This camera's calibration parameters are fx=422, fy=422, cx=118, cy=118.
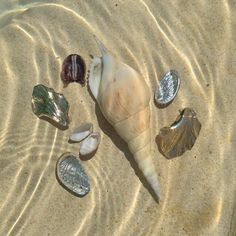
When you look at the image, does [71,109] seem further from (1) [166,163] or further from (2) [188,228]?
(2) [188,228]

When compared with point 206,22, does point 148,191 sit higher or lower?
A: lower

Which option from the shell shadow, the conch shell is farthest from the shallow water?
the conch shell

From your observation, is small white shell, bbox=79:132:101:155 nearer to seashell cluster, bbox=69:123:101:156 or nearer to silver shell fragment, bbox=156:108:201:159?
seashell cluster, bbox=69:123:101:156

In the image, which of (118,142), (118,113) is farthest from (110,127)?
(118,113)

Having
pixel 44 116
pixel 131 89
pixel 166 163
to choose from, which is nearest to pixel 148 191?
pixel 166 163

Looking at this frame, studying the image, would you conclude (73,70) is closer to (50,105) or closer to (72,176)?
(50,105)

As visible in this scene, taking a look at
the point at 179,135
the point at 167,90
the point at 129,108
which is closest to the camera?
the point at 129,108

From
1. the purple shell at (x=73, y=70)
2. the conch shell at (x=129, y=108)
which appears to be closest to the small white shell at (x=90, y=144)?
→ the conch shell at (x=129, y=108)
